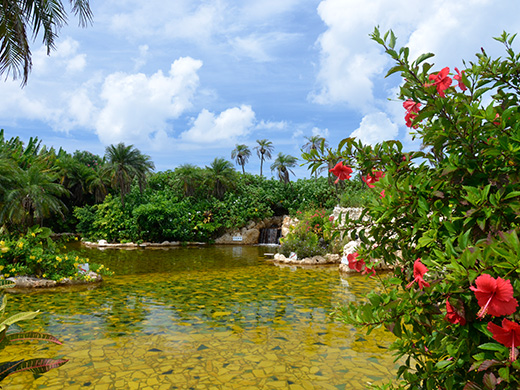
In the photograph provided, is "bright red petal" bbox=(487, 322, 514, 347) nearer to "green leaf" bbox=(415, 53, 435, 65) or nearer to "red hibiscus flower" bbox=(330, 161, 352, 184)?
"red hibiscus flower" bbox=(330, 161, 352, 184)

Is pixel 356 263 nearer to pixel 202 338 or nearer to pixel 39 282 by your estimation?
pixel 202 338

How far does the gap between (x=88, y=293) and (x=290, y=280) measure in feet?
15.6

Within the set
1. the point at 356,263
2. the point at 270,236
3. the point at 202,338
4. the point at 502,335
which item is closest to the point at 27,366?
the point at 356,263

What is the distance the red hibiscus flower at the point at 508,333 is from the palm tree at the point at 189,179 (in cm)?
2389

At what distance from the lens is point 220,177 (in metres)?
24.5

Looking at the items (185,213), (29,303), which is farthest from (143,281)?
(185,213)

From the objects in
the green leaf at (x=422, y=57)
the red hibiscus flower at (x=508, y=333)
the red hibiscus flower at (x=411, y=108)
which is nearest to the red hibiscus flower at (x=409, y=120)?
the red hibiscus flower at (x=411, y=108)

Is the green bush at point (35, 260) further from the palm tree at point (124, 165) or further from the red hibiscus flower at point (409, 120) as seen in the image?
the palm tree at point (124, 165)

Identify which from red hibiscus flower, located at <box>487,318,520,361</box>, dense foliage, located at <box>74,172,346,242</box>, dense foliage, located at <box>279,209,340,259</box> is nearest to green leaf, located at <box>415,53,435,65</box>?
red hibiscus flower, located at <box>487,318,520,361</box>

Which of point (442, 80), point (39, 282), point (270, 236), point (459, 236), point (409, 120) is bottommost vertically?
point (39, 282)

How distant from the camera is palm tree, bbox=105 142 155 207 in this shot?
2245cm

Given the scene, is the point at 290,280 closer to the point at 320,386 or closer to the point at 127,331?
the point at 127,331

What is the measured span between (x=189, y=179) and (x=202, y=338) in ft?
66.2

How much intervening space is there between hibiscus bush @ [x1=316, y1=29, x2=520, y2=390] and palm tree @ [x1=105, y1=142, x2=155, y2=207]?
22.3m
